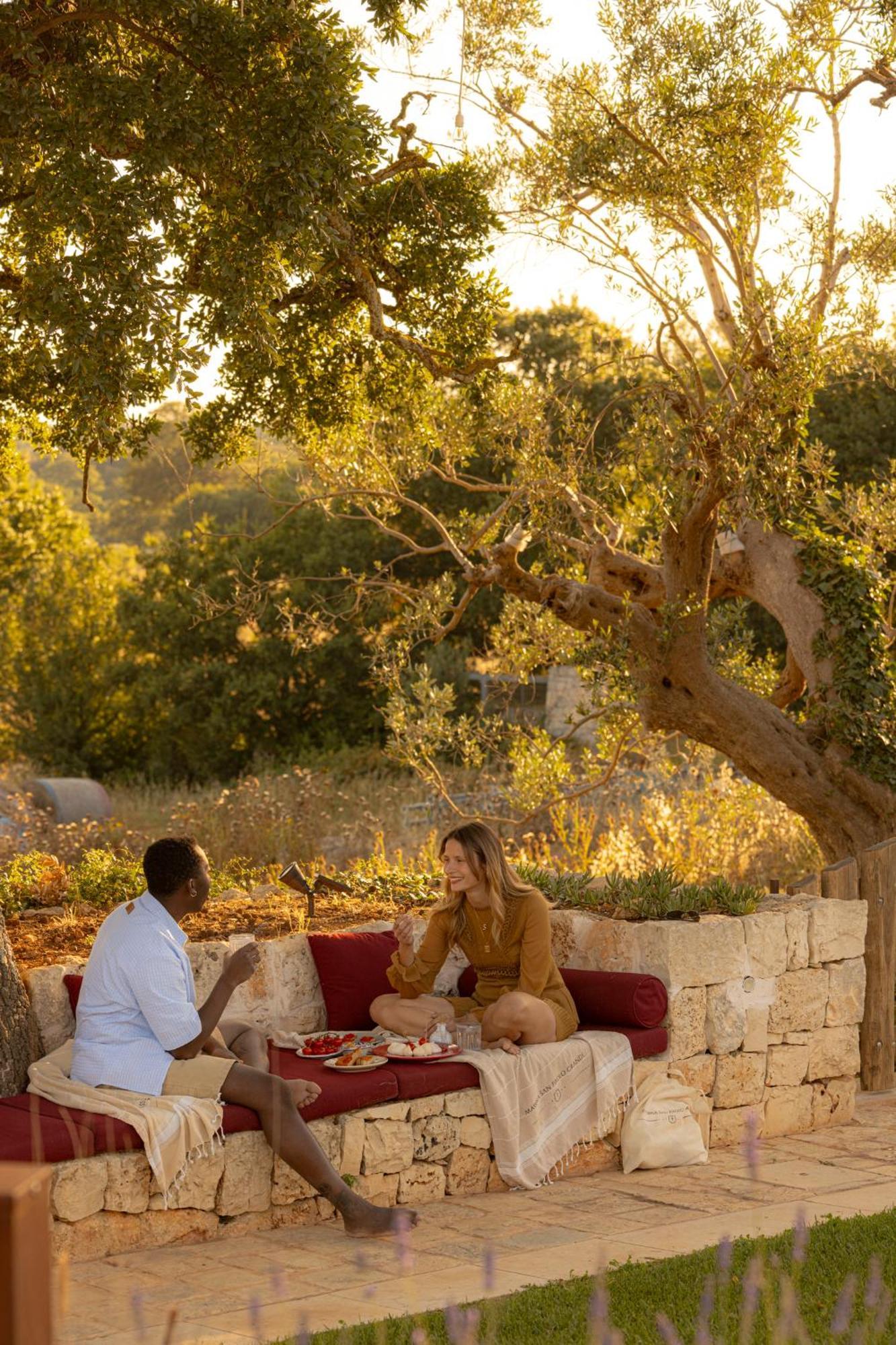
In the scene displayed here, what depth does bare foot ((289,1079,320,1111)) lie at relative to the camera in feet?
18.8

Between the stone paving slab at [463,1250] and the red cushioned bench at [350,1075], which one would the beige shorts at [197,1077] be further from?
the stone paving slab at [463,1250]

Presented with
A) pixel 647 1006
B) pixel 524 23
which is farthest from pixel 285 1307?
pixel 524 23

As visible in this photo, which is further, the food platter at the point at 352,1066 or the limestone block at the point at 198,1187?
the food platter at the point at 352,1066

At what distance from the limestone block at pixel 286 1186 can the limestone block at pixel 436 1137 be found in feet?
1.62

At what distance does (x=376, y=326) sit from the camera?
23.8ft

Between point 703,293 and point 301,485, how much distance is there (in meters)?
2.57

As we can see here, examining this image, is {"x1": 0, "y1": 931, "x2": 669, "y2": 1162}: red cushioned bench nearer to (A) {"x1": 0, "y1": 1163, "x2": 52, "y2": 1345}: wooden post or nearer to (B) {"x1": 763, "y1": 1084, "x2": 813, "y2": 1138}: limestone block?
(B) {"x1": 763, "y1": 1084, "x2": 813, "y2": 1138}: limestone block

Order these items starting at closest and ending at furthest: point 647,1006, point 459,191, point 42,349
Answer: point 42,349, point 647,1006, point 459,191

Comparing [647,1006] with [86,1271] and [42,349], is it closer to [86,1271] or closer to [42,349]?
[86,1271]

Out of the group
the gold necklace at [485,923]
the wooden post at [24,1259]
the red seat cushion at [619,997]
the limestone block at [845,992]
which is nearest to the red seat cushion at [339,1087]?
the gold necklace at [485,923]

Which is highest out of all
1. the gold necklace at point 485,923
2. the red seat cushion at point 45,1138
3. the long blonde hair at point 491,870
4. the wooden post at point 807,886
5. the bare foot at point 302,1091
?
the long blonde hair at point 491,870

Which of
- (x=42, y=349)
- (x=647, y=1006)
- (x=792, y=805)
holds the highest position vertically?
(x=42, y=349)

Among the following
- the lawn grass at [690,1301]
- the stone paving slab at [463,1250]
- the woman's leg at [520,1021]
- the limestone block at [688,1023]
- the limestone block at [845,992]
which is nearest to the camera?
the lawn grass at [690,1301]

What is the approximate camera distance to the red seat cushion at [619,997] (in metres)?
6.90
